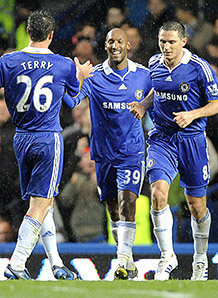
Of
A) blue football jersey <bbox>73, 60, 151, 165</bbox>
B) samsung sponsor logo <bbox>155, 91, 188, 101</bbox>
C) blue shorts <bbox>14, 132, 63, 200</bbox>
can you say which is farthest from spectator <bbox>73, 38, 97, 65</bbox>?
blue shorts <bbox>14, 132, 63, 200</bbox>

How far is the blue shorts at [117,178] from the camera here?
721 centimetres

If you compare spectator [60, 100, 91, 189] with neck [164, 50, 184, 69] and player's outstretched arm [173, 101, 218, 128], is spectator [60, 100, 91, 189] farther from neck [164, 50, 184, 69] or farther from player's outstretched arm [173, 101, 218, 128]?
player's outstretched arm [173, 101, 218, 128]

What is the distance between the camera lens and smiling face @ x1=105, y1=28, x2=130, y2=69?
7285 millimetres

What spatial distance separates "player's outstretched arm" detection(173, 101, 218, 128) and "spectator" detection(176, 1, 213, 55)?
7.86 feet

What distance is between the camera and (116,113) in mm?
7332

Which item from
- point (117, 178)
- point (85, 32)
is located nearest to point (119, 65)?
point (117, 178)

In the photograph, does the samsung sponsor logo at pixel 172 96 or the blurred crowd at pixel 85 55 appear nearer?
the samsung sponsor logo at pixel 172 96

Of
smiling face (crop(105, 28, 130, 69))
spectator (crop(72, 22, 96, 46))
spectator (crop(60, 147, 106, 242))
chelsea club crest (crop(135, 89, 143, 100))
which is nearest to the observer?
smiling face (crop(105, 28, 130, 69))

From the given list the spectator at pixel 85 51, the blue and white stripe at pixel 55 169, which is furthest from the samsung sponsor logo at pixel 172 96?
the spectator at pixel 85 51

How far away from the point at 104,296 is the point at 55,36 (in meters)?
4.93

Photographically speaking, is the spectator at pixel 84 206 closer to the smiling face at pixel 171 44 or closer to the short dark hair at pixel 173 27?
the smiling face at pixel 171 44

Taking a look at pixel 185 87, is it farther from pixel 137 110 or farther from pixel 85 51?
pixel 85 51

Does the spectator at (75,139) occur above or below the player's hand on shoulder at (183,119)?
below

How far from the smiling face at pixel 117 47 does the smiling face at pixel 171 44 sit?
0.40m
